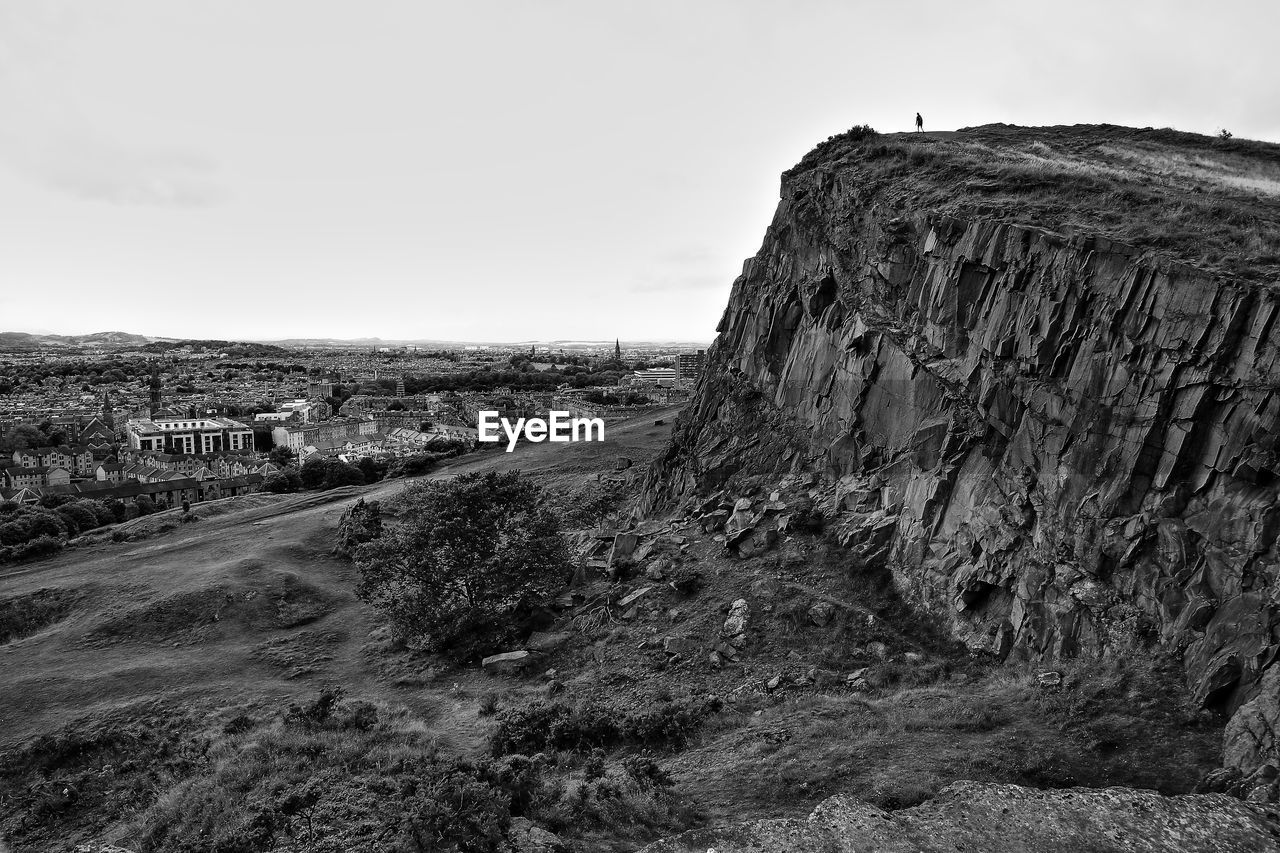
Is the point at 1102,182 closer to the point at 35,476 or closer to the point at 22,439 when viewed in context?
the point at 35,476

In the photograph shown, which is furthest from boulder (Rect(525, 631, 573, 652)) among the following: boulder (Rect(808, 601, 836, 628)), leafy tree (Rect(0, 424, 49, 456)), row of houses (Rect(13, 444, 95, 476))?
leafy tree (Rect(0, 424, 49, 456))

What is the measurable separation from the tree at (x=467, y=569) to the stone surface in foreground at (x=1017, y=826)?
16287 mm

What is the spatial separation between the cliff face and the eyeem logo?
40341mm

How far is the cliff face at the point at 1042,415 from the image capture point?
51.6 feet

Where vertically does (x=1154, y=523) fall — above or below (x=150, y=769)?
above

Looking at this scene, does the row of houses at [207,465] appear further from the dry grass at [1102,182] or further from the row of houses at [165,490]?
the dry grass at [1102,182]

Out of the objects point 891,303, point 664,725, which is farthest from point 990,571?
point 891,303

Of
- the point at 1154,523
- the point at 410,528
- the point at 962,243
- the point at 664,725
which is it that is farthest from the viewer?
the point at 410,528

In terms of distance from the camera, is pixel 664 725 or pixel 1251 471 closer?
pixel 1251 471

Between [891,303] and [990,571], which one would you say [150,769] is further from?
[891,303]

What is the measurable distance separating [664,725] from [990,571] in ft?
33.1

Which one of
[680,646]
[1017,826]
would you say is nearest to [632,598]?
[680,646]

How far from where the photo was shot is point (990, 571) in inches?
809

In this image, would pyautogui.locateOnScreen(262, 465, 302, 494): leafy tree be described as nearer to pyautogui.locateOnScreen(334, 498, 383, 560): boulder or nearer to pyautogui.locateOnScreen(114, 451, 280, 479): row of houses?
pyautogui.locateOnScreen(114, 451, 280, 479): row of houses
